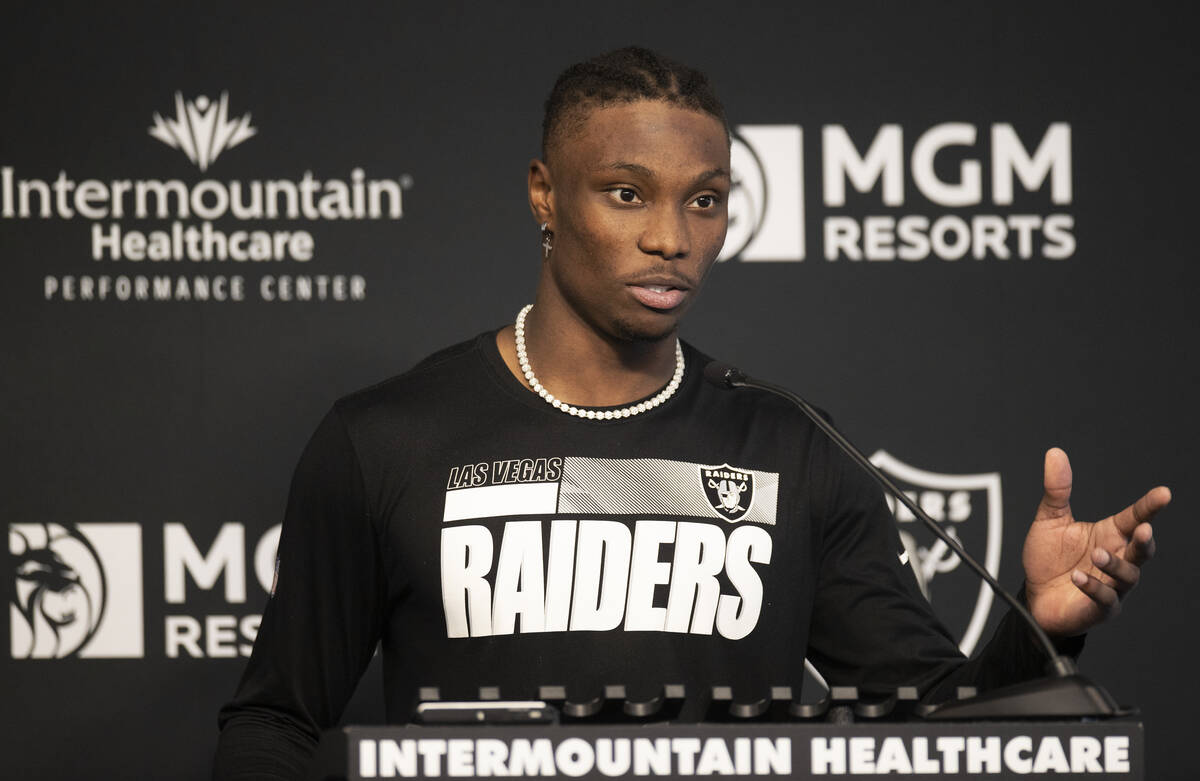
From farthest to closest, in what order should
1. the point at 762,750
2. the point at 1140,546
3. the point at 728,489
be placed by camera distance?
the point at 728,489 → the point at 1140,546 → the point at 762,750

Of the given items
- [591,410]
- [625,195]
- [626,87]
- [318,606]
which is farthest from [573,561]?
[626,87]

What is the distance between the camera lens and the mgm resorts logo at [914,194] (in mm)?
2434

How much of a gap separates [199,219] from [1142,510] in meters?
1.69

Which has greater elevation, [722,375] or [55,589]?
[722,375]

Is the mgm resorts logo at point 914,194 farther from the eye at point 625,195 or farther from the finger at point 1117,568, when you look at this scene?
the finger at point 1117,568

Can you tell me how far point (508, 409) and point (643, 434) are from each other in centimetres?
16

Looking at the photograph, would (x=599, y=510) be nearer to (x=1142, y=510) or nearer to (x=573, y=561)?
(x=573, y=561)

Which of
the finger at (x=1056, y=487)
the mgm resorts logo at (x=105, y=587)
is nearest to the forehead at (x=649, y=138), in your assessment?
the finger at (x=1056, y=487)

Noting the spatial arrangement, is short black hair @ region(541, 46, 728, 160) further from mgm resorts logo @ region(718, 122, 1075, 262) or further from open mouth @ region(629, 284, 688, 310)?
mgm resorts logo @ region(718, 122, 1075, 262)

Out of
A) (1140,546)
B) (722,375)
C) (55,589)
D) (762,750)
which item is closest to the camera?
(762,750)

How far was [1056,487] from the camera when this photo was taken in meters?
1.30

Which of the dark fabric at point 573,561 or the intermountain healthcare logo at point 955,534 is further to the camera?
the intermountain healthcare logo at point 955,534

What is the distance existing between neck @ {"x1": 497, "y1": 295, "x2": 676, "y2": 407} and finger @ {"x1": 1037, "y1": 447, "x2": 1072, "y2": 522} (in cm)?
52

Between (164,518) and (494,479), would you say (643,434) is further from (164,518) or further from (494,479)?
(164,518)
